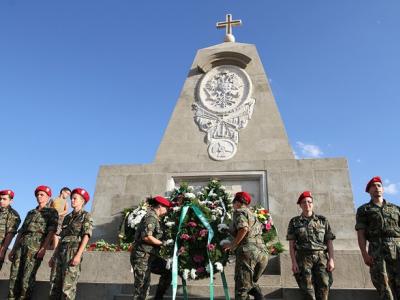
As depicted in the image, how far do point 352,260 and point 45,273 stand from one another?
19.7 ft

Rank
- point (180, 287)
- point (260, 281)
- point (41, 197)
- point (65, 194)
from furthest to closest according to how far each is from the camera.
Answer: point (65, 194)
point (260, 281)
point (180, 287)
point (41, 197)

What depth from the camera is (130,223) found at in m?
8.34

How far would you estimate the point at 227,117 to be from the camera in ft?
32.9

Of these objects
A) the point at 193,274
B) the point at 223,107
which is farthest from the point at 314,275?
the point at 223,107

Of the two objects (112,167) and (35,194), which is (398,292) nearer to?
(35,194)

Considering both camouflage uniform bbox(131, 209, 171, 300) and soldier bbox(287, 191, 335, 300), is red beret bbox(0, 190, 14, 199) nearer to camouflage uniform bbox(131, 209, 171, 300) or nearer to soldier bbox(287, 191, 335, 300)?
camouflage uniform bbox(131, 209, 171, 300)

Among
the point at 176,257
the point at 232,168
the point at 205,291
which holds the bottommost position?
the point at 205,291

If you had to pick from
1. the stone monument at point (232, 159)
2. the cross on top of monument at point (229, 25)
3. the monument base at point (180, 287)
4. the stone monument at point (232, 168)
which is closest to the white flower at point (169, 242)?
the monument base at point (180, 287)

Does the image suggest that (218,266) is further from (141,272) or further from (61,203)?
(61,203)

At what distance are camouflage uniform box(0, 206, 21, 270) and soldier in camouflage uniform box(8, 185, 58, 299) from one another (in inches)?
9.1

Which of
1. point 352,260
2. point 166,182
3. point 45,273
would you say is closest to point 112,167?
point 166,182

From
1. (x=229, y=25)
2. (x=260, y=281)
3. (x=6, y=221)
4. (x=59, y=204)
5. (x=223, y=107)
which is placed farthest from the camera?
(x=229, y=25)

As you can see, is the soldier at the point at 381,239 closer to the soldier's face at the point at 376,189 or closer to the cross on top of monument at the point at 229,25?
the soldier's face at the point at 376,189

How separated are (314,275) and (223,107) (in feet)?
20.6
